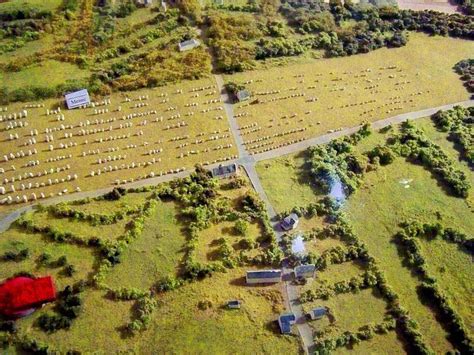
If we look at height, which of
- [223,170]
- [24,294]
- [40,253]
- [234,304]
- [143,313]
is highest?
[223,170]

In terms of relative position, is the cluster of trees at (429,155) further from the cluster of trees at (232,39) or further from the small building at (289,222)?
the cluster of trees at (232,39)

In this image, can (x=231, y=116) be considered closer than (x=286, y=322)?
No

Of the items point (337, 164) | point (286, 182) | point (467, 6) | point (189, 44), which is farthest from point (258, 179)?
point (467, 6)

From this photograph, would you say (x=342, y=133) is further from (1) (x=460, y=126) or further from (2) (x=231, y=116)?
(1) (x=460, y=126)

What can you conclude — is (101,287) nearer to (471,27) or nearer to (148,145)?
(148,145)

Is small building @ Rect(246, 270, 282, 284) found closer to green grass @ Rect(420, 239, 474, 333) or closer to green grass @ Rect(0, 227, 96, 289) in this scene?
green grass @ Rect(0, 227, 96, 289)

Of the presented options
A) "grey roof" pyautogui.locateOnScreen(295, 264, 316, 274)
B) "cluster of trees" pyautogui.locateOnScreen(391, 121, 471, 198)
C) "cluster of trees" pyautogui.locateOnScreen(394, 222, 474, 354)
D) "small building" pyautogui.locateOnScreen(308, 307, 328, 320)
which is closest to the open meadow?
"grey roof" pyautogui.locateOnScreen(295, 264, 316, 274)
